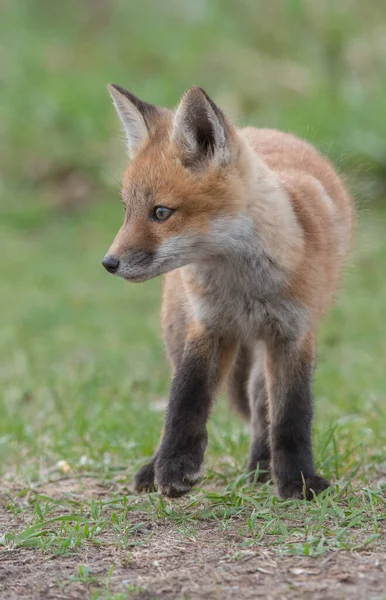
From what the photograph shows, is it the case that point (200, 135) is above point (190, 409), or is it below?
above

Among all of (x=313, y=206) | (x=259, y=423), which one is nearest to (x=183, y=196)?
(x=313, y=206)

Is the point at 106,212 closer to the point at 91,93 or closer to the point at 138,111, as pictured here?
the point at 91,93

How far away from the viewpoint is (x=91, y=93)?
14109 mm

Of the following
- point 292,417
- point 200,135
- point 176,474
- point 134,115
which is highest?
point 134,115

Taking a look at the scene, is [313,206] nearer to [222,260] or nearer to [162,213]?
[222,260]

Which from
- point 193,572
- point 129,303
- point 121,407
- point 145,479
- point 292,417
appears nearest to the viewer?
point 193,572

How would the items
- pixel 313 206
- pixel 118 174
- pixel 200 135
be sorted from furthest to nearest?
pixel 118 174, pixel 313 206, pixel 200 135

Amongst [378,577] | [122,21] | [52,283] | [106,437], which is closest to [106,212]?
[52,283]

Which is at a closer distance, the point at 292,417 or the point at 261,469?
the point at 292,417

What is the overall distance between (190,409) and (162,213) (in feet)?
3.13

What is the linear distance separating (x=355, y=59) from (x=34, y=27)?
5867 millimetres

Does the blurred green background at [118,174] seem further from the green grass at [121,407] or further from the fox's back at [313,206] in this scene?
the fox's back at [313,206]

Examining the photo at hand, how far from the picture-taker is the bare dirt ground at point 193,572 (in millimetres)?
3363

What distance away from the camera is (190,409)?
4.48 meters
